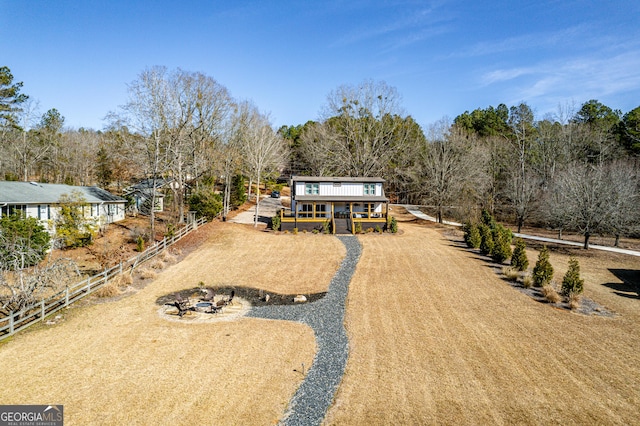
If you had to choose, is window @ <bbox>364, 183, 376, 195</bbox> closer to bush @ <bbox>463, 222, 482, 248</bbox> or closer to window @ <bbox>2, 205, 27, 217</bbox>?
bush @ <bbox>463, 222, 482, 248</bbox>

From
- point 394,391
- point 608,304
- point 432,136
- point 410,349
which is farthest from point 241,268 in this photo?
point 432,136

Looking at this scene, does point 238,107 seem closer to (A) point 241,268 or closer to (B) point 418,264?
(A) point 241,268

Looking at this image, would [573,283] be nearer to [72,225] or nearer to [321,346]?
[321,346]

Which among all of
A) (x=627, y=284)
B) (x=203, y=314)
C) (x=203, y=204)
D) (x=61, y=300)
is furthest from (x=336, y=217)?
(x=61, y=300)

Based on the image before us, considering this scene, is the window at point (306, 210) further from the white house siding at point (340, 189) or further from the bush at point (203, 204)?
the bush at point (203, 204)

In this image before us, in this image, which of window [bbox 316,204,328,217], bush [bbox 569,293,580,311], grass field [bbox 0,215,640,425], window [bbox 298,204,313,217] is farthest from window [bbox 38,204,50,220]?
bush [bbox 569,293,580,311]
